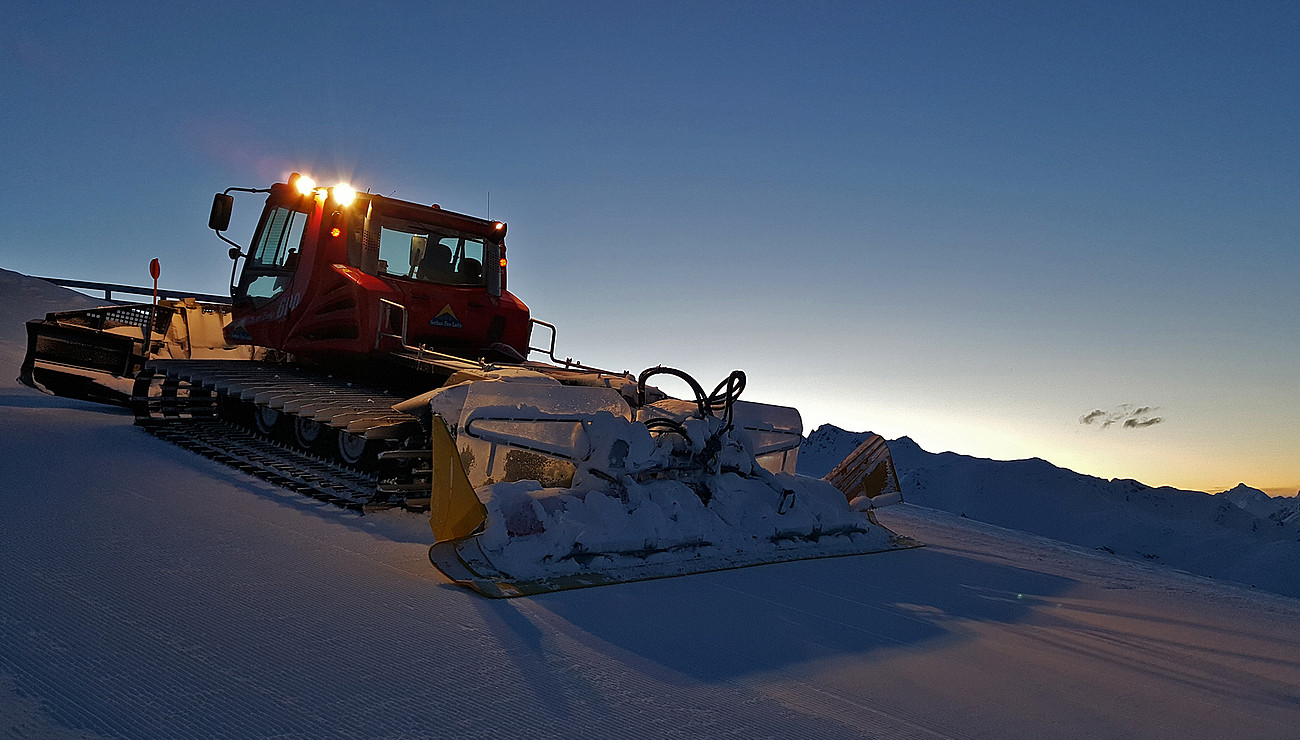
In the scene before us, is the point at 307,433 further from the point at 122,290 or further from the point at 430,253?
the point at 122,290

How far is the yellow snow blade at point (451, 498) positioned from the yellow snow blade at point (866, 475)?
3578mm

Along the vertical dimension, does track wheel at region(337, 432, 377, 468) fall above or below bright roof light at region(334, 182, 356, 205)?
below

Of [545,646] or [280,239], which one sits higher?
[280,239]

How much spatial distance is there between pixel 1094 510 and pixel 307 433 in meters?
15.4

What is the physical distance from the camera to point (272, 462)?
6664mm

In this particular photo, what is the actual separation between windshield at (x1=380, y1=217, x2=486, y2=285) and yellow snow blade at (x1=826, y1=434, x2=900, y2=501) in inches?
158

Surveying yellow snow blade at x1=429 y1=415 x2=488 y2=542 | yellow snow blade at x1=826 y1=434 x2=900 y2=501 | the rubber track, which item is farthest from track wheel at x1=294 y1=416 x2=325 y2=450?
yellow snow blade at x1=826 y1=434 x2=900 y2=501

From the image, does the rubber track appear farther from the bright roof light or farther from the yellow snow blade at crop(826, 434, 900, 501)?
the yellow snow blade at crop(826, 434, 900, 501)

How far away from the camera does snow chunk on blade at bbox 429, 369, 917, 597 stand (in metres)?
3.98

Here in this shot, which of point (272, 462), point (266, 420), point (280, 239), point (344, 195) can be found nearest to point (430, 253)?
point (344, 195)

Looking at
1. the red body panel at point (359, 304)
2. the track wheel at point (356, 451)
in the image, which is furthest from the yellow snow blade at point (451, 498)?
the red body panel at point (359, 304)

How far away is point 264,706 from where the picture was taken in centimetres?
224

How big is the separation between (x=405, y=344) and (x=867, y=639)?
4627mm

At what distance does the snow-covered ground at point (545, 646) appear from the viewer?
231 cm
